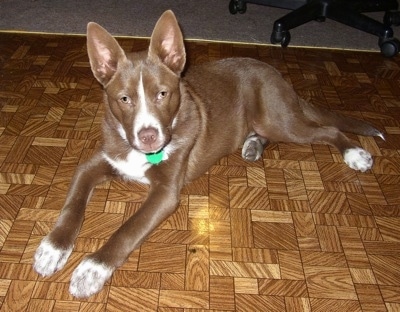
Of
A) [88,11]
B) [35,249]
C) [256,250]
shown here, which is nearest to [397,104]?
[256,250]

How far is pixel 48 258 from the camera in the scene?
2328 millimetres

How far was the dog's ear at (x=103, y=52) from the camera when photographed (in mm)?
2443

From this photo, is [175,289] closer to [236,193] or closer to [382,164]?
[236,193]

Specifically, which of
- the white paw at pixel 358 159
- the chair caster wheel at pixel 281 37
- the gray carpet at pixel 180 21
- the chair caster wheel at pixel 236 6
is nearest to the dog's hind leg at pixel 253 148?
the white paw at pixel 358 159

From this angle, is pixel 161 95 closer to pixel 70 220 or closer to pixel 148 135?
pixel 148 135

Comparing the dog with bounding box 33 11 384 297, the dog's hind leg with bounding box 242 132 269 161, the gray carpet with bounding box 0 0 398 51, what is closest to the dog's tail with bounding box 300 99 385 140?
the dog with bounding box 33 11 384 297

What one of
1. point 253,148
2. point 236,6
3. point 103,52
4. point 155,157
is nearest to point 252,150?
point 253,148

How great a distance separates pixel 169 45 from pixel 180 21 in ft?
8.74

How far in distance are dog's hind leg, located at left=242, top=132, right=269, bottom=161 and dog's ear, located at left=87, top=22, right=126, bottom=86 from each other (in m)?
0.98

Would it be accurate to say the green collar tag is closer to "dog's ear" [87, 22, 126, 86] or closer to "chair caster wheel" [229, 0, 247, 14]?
"dog's ear" [87, 22, 126, 86]

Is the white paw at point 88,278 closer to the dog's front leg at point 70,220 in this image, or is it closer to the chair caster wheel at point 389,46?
the dog's front leg at point 70,220

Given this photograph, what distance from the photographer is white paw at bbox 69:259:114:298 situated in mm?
2238

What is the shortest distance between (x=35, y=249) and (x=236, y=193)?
3.48 feet

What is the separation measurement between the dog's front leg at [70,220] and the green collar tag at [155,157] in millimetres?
240
